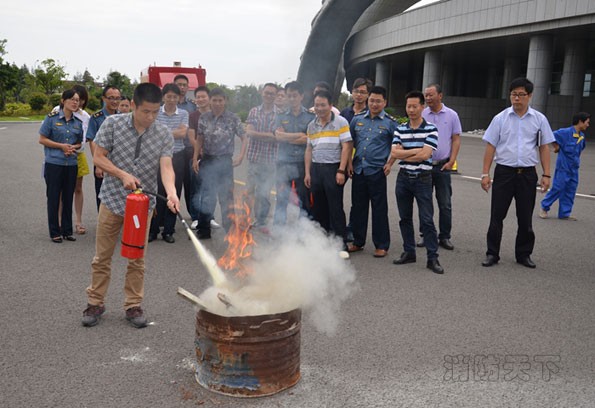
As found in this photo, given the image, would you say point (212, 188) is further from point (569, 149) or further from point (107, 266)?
point (569, 149)

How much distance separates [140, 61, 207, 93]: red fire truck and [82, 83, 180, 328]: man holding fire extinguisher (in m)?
17.9

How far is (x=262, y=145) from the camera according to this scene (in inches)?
317

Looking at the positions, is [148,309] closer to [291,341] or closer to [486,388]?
[291,341]

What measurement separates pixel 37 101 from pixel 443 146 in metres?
54.2

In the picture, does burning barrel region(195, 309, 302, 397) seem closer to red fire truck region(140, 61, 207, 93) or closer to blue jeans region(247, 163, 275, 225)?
blue jeans region(247, 163, 275, 225)

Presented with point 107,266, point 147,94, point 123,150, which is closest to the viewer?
point 147,94

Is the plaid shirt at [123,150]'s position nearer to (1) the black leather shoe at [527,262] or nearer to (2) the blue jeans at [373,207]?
(2) the blue jeans at [373,207]

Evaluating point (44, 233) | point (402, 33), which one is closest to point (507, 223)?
point (44, 233)

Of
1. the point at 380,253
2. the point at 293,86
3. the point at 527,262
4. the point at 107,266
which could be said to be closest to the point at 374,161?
the point at 380,253

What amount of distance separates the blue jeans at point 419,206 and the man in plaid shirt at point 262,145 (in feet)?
6.80

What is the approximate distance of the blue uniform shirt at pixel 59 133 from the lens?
743 cm

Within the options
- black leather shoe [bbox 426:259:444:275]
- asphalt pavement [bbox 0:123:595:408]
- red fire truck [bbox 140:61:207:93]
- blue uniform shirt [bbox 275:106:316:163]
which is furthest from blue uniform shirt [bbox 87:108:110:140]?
red fire truck [bbox 140:61:207:93]

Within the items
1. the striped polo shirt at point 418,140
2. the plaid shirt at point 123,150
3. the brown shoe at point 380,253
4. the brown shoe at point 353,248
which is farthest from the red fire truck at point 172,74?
the plaid shirt at point 123,150

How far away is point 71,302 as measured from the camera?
5.21m
